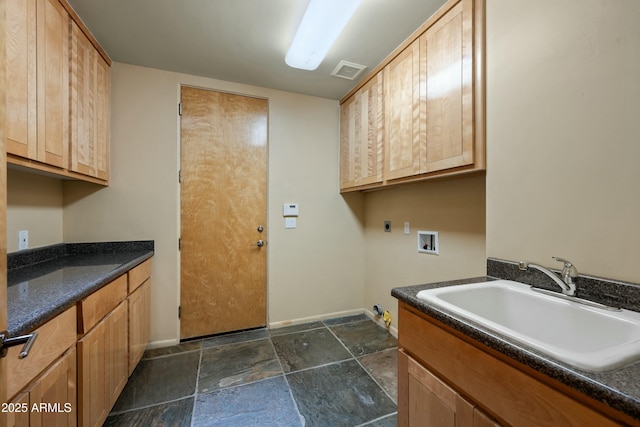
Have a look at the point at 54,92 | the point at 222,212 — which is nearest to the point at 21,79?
the point at 54,92

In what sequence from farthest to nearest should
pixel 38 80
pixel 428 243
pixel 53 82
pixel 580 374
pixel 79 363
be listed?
1. pixel 428 243
2. pixel 53 82
3. pixel 38 80
4. pixel 79 363
5. pixel 580 374

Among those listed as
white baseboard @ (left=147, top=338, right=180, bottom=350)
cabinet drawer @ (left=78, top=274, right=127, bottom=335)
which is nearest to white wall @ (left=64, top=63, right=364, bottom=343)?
white baseboard @ (left=147, top=338, right=180, bottom=350)

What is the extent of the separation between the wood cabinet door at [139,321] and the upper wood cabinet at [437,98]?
6.74ft

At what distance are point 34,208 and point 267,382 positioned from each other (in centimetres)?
198

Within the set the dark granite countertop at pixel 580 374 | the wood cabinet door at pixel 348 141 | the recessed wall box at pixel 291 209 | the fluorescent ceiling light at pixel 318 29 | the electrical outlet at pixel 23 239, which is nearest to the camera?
the dark granite countertop at pixel 580 374

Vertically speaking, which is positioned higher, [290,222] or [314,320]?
[290,222]

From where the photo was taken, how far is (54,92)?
54.5 inches

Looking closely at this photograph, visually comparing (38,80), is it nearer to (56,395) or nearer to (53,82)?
(53,82)

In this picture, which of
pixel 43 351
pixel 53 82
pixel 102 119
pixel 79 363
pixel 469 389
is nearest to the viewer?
pixel 469 389

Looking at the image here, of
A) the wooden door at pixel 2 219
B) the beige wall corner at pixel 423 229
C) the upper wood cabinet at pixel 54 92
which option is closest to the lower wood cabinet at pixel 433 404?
the beige wall corner at pixel 423 229

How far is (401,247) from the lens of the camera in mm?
2348

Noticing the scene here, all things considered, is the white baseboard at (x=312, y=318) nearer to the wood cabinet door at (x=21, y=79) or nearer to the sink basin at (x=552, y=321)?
the sink basin at (x=552, y=321)

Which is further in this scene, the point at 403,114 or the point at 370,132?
the point at 370,132

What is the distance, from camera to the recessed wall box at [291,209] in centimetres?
262
